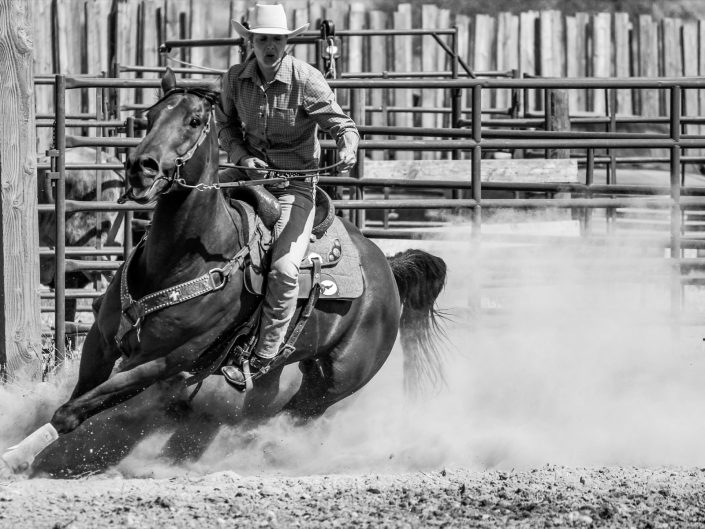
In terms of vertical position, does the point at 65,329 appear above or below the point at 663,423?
above

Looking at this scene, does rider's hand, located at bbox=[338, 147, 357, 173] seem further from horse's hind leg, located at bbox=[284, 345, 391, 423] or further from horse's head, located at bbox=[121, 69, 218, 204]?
horse's hind leg, located at bbox=[284, 345, 391, 423]

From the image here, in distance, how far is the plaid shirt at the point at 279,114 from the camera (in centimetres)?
518

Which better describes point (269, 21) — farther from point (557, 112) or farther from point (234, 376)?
point (557, 112)

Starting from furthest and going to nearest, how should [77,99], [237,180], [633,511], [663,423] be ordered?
1. [77,99]
2. [663,423]
3. [237,180]
4. [633,511]

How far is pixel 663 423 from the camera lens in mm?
6488

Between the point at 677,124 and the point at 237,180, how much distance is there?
3481mm

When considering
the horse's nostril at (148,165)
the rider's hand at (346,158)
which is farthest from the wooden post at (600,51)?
the horse's nostril at (148,165)

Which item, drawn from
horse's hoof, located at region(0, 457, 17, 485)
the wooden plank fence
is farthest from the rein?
the wooden plank fence

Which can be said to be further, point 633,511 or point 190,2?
point 190,2

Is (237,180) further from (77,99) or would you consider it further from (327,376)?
(77,99)

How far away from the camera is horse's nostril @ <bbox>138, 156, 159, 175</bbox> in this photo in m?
4.41

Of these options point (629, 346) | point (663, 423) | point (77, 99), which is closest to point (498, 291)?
point (629, 346)

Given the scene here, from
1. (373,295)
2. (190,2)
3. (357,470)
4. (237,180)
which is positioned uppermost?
(190,2)

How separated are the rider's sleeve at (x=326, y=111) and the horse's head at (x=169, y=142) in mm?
533
